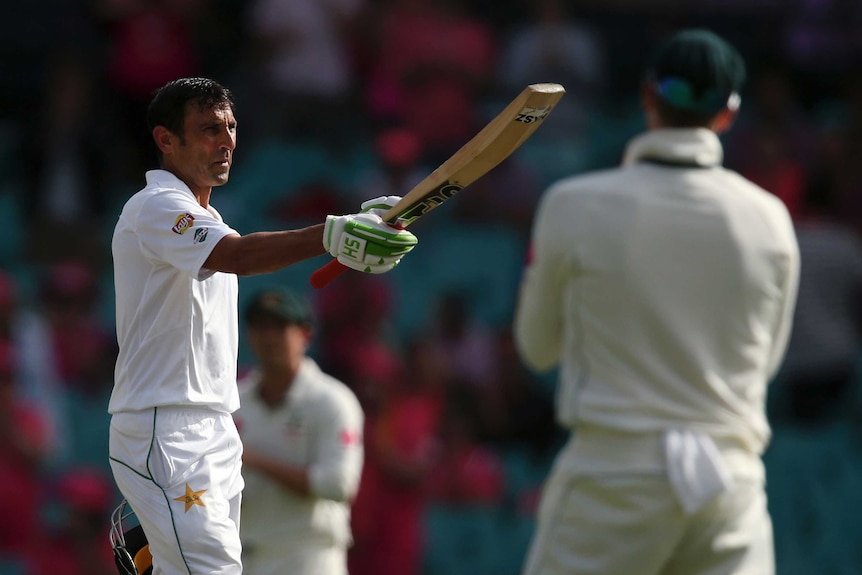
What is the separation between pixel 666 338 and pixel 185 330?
1317 mm

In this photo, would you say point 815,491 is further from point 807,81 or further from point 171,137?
point 171,137

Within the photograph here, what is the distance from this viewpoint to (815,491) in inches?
319

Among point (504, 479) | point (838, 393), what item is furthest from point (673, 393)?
point (838, 393)

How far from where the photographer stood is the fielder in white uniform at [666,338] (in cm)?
388

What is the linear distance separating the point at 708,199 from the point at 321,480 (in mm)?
1935

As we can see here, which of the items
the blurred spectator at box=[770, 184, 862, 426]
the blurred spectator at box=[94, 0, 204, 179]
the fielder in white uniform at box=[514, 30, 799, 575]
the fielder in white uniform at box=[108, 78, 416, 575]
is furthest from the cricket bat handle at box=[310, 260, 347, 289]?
the blurred spectator at box=[94, 0, 204, 179]

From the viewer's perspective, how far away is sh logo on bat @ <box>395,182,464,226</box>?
3.38 meters

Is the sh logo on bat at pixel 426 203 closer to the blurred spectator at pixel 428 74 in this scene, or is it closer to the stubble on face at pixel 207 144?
the stubble on face at pixel 207 144

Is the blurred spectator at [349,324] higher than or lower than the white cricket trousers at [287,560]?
lower

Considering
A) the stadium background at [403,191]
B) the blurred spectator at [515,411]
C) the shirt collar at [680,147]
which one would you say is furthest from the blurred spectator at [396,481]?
the shirt collar at [680,147]

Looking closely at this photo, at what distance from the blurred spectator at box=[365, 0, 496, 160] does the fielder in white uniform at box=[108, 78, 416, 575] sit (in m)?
5.48

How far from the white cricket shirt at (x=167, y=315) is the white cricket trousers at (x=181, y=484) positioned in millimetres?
47

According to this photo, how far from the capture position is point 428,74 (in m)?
9.14

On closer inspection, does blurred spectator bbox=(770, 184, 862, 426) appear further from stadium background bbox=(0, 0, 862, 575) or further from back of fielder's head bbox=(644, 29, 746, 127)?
back of fielder's head bbox=(644, 29, 746, 127)
